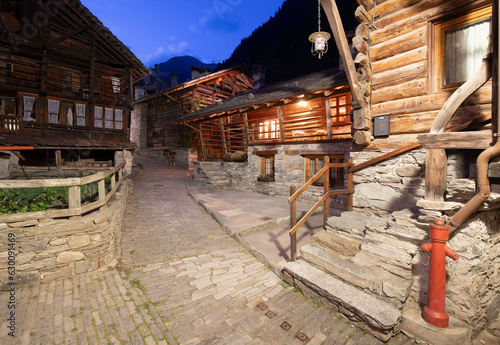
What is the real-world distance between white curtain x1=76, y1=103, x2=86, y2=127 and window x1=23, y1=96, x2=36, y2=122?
1.94m

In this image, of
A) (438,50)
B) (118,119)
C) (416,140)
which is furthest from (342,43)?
(118,119)

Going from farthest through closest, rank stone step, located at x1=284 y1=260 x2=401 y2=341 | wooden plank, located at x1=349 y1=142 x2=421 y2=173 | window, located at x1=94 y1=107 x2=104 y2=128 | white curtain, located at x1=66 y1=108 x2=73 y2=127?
window, located at x1=94 y1=107 x2=104 y2=128 < white curtain, located at x1=66 y1=108 x2=73 y2=127 < wooden plank, located at x1=349 y1=142 x2=421 y2=173 < stone step, located at x1=284 y1=260 x2=401 y2=341

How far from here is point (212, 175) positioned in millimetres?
13750

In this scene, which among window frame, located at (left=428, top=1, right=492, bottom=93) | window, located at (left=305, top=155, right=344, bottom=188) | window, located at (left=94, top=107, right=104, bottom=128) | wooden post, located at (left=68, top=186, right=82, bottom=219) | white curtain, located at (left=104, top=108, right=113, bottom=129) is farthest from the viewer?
white curtain, located at (left=104, top=108, right=113, bottom=129)

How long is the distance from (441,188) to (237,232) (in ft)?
14.6

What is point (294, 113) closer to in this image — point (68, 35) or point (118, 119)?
point (118, 119)

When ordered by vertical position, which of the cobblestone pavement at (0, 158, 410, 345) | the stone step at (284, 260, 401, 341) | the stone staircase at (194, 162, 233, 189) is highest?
the stone staircase at (194, 162, 233, 189)

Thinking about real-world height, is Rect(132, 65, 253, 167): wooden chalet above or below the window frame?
above

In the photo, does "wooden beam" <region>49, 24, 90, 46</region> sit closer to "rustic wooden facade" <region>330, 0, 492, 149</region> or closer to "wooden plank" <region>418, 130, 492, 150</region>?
"rustic wooden facade" <region>330, 0, 492, 149</region>

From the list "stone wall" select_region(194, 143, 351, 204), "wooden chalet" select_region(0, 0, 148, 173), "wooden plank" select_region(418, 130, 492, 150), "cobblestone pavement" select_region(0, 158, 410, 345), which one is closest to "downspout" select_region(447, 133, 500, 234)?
"wooden plank" select_region(418, 130, 492, 150)

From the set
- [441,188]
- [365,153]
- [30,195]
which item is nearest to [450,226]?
[441,188]

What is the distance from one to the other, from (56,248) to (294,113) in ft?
38.8

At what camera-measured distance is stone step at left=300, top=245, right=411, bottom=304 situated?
3.09 m

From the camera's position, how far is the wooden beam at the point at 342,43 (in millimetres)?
4234
